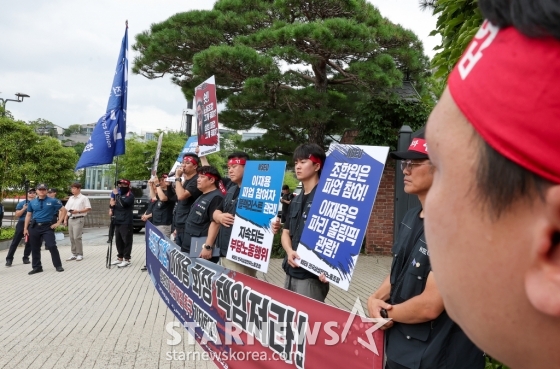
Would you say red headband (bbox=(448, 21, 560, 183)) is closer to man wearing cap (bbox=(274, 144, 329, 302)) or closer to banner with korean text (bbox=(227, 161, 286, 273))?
man wearing cap (bbox=(274, 144, 329, 302))

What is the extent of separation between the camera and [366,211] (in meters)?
2.93

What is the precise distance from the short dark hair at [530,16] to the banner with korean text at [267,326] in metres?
1.84

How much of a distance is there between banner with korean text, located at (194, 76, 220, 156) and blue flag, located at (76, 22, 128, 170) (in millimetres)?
2558

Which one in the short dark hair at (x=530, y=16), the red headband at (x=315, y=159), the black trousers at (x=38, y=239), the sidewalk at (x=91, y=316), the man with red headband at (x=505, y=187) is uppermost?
the red headband at (x=315, y=159)

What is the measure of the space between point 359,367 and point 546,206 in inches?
74.3

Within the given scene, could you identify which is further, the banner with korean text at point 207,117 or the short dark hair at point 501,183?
the banner with korean text at point 207,117

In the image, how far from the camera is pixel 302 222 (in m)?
4.07

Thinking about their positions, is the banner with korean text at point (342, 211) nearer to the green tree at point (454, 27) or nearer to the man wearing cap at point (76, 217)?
the green tree at point (454, 27)

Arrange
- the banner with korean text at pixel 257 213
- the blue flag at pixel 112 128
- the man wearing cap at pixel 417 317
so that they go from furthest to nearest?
the blue flag at pixel 112 128 < the banner with korean text at pixel 257 213 < the man wearing cap at pixel 417 317

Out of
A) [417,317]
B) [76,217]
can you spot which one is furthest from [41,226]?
[417,317]

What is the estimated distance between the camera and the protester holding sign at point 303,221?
3908 millimetres

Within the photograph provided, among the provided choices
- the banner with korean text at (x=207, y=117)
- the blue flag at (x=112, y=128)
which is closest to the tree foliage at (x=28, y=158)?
the blue flag at (x=112, y=128)

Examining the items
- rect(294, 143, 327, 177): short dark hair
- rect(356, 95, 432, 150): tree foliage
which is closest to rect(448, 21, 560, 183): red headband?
rect(294, 143, 327, 177): short dark hair

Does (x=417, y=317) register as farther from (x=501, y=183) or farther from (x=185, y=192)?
(x=185, y=192)
